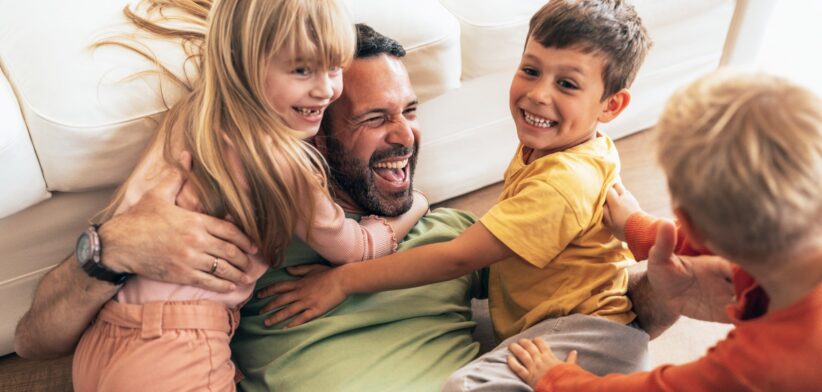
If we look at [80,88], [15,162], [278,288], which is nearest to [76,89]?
[80,88]

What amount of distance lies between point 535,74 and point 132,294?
0.80 metres

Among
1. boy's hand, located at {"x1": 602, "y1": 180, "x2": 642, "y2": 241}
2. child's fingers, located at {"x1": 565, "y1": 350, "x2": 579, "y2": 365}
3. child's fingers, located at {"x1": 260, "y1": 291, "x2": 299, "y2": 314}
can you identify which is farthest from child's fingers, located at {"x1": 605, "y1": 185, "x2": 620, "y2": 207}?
child's fingers, located at {"x1": 260, "y1": 291, "x2": 299, "y2": 314}

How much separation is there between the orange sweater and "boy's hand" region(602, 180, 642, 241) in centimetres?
25

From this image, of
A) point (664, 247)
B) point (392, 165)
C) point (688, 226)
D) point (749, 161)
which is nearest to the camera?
point (749, 161)

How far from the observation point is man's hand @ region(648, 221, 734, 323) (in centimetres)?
106

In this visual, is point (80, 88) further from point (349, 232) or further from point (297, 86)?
point (349, 232)

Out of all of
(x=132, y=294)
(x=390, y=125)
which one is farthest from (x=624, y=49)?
(x=132, y=294)

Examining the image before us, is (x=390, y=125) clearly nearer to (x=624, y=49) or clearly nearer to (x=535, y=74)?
(x=535, y=74)

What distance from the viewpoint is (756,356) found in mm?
757

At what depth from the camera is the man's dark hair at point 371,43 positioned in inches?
52.2

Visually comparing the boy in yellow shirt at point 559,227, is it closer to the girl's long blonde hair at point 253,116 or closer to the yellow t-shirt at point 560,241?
the yellow t-shirt at point 560,241

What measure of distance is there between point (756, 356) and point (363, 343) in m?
0.70

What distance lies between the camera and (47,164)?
1216 mm

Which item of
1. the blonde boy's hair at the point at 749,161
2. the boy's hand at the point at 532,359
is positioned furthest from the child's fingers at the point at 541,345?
the blonde boy's hair at the point at 749,161
